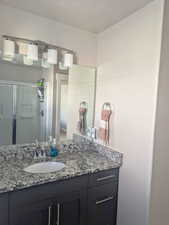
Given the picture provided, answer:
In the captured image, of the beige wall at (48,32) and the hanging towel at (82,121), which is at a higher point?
the beige wall at (48,32)

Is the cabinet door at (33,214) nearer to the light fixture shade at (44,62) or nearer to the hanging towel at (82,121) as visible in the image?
the hanging towel at (82,121)

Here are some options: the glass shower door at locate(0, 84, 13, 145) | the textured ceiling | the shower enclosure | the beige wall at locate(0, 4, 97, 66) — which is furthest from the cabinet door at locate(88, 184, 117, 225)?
the textured ceiling

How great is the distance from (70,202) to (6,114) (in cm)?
103

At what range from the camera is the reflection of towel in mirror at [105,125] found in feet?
5.83

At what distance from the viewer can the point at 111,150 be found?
174 cm

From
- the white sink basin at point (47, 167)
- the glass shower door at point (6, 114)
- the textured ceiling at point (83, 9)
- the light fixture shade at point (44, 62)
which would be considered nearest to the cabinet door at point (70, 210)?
the white sink basin at point (47, 167)

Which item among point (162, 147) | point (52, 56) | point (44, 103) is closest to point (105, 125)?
point (162, 147)

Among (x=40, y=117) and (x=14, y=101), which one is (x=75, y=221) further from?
(x=14, y=101)

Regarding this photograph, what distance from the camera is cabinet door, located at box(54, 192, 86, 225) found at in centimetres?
133

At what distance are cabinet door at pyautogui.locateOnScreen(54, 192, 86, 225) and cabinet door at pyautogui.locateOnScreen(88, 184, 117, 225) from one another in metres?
0.09

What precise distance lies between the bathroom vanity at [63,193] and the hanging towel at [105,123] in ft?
0.71

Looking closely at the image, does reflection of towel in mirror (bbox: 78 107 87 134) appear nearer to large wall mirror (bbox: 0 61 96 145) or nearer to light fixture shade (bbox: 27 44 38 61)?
large wall mirror (bbox: 0 61 96 145)

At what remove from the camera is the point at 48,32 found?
5.72 ft

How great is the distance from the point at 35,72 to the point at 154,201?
1.67 meters
